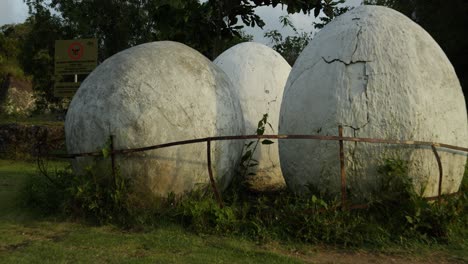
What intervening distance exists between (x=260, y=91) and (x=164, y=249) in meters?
3.47

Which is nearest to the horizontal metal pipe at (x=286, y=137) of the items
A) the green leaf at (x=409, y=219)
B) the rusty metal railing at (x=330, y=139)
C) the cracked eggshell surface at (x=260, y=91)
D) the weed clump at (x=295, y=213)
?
the rusty metal railing at (x=330, y=139)

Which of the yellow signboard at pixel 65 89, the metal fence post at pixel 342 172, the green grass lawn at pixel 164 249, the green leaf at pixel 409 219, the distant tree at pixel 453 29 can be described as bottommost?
the green grass lawn at pixel 164 249

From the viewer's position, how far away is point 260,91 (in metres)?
7.16

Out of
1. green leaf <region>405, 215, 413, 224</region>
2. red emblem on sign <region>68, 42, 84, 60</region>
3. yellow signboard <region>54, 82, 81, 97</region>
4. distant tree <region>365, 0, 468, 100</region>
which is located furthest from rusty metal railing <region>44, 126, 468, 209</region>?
distant tree <region>365, 0, 468, 100</region>

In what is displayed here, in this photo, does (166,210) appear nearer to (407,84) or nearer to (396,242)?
(396,242)

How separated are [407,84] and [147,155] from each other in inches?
106

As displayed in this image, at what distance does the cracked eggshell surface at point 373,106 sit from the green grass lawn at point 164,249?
80cm

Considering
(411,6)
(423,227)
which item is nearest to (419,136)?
(423,227)

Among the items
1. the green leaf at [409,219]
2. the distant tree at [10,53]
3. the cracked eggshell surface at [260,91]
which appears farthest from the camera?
the distant tree at [10,53]

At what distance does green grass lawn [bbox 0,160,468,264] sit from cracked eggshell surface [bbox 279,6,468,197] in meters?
0.80

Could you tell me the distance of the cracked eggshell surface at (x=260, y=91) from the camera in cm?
691

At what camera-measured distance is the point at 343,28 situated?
5.37m

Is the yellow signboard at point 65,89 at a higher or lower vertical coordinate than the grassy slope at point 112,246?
higher

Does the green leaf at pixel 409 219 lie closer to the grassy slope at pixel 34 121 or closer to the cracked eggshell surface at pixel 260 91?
the cracked eggshell surface at pixel 260 91
